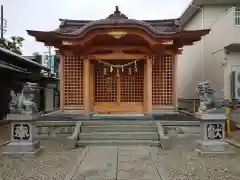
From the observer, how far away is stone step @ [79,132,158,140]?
9.91 metres

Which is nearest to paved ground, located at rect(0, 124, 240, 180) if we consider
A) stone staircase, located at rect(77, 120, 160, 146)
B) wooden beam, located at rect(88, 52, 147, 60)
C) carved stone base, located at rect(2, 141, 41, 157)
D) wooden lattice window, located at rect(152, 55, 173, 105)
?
carved stone base, located at rect(2, 141, 41, 157)

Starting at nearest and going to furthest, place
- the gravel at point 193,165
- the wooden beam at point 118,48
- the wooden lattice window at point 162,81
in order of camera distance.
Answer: the gravel at point 193,165
the wooden beam at point 118,48
the wooden lattice window at point 162,81

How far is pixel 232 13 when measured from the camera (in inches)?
513

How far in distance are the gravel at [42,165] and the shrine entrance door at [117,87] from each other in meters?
5.57

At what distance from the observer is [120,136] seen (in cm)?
1001

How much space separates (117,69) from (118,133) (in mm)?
4658

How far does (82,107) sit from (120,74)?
102 inches

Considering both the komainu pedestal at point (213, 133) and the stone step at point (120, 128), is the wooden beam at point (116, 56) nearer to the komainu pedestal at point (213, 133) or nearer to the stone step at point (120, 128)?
Answer: the stone step at point (120, 128)

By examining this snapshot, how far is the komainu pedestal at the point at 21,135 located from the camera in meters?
8.29

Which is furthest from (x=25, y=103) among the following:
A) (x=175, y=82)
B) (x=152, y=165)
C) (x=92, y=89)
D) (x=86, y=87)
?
(x=175, y=82)

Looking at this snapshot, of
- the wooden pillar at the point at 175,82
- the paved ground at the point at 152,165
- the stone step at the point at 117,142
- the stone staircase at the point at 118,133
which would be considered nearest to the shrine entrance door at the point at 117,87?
the wooden pillar at the point at 175,82

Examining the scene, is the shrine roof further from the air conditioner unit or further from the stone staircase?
the stone staircase

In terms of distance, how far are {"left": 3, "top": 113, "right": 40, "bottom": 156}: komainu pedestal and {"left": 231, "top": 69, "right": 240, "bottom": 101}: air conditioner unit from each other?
372 inches

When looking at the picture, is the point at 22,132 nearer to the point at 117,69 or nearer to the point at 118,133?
the point at 118,133
